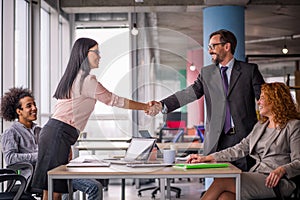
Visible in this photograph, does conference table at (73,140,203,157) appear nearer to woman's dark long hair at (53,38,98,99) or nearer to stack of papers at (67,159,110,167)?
stack of papers at (67,159,110,167)

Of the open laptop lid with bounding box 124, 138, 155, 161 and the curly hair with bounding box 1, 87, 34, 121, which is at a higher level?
the curly hair with bounding box 1, 87, 34, 121

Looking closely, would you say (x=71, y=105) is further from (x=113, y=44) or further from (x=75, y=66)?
(x=113, y=44)

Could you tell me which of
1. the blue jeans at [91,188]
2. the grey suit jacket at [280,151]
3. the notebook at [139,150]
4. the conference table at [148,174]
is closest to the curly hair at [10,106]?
the blue jeans at [91,188]

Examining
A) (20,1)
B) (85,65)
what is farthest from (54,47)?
(85,65)

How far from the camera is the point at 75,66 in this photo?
3.87 meters

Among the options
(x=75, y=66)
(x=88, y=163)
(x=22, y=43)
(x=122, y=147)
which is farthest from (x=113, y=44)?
(x=22, y=43)

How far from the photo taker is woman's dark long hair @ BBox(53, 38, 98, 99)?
3.86 meters

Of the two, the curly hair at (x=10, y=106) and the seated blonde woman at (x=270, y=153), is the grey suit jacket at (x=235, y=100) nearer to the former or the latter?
the seated blonde woman at (x=270, y=153)

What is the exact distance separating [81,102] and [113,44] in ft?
2.84

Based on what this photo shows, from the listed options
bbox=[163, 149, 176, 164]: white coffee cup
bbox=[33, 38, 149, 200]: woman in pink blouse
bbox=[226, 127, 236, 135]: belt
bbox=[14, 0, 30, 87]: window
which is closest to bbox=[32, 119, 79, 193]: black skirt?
bbox=[33, 38, 149, 200]: woman in pink blouse

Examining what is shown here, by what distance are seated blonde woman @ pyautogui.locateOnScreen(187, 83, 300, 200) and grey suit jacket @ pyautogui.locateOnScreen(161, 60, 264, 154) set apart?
0.22m

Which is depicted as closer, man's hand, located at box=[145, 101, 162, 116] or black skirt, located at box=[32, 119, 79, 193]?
black skirt, located at box=[32, 119, 79, 193]

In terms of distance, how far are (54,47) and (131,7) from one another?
1.52 metres

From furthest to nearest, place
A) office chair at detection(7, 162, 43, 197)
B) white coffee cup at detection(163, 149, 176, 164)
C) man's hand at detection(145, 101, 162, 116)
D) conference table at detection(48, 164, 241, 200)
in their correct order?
man's hand at detection(145, 101, 162, 116)
office chair at detection(7, 162, 43, 197)
white coffee cup at detection(163, 149, 176, 164)
conference table at detection(48, 164, 241, 200)
